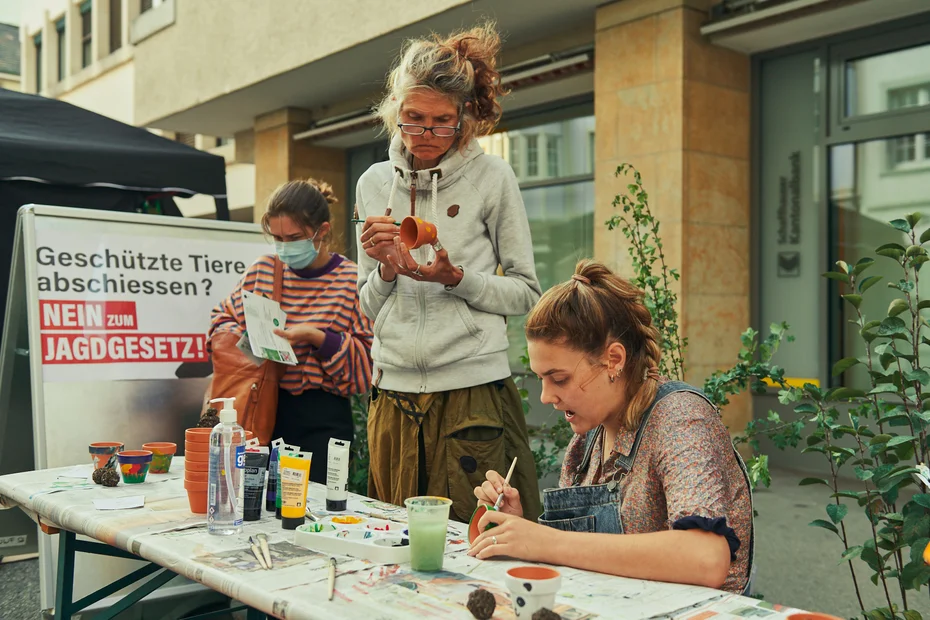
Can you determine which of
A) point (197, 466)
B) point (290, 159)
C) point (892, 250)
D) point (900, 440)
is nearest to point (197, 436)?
point (197, 466)

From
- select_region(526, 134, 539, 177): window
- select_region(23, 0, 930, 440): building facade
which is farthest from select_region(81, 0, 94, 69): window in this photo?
select_region(526, 134, 539, 177): window

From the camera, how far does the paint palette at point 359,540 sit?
1842 millimetres

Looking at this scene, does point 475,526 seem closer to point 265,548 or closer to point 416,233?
point 265,548

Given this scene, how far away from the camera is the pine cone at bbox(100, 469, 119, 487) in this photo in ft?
8.77

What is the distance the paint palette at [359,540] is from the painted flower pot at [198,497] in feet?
1.25

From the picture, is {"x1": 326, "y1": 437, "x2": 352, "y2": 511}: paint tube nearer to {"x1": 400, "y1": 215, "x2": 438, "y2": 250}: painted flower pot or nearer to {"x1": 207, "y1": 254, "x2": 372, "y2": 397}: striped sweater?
{"x1": 400, "y1": 215, "x2": 438, "y2": 250}: painted flower pot

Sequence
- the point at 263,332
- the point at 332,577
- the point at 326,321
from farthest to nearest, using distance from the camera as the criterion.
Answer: the point at 326,321 → the point at 263,332 → the point at 332,577

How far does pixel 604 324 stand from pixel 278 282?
1.96 metres

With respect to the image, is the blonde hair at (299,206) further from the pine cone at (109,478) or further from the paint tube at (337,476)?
the paint tube at (337,476)

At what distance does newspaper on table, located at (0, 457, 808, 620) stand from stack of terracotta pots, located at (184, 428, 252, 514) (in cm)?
4

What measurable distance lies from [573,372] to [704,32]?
5.75 metres

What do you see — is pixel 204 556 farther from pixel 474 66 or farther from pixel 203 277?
pixel 203 277

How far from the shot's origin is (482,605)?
1.47 m

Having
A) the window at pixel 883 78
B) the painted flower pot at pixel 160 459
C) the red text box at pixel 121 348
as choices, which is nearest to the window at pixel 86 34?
the window at pixel 883 78
